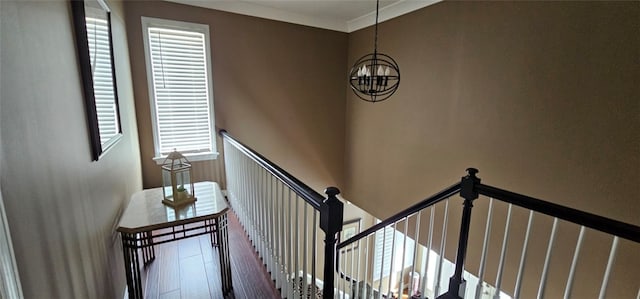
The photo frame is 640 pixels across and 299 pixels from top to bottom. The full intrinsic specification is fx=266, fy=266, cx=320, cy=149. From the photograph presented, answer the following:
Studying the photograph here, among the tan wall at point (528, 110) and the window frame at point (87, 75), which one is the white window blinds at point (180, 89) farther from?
the tan wall at point (528, 110)

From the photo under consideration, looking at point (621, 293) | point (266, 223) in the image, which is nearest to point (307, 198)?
point (266, 223)

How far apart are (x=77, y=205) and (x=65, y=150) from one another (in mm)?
274

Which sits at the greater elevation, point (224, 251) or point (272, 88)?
point (272, 88)

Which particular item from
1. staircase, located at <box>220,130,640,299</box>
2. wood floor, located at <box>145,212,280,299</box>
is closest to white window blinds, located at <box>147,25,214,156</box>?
staircase, located at <box>220,130,640,299</box>

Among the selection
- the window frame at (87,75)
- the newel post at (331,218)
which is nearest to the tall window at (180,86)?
the window frame at (87,75)

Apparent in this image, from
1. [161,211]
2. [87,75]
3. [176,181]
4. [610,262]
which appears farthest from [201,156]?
[610,262]

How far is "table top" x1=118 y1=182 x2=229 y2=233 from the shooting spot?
1632 millimetres

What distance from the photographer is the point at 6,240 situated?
0.65 m

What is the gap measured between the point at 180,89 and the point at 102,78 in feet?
5.43

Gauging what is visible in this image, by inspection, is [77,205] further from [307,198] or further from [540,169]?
[540,169]

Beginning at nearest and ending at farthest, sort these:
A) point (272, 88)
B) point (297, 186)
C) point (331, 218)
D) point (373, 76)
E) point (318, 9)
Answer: point (331, 218)
point (297, 186)
point (373, 76)
point (318, 9)
point (272, 88)

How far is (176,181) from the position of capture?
192 cm

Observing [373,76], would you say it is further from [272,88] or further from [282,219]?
[272,88]

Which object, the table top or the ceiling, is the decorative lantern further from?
the ceiling
